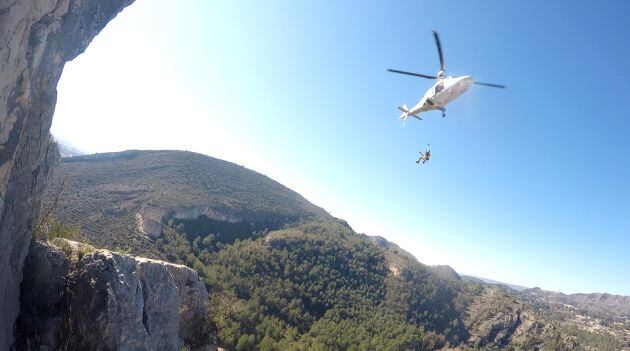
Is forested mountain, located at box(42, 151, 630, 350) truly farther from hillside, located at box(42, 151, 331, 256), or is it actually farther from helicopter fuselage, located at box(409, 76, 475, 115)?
helicopter fuselage, located at box(409, 76, 475, 115)

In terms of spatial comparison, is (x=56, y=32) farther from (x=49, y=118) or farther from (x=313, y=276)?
(x=313, y=276)

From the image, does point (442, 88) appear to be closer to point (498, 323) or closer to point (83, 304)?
point (83, 304)

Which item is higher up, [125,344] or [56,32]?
[56,32]

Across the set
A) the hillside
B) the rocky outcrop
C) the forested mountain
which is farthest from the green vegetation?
the hillside

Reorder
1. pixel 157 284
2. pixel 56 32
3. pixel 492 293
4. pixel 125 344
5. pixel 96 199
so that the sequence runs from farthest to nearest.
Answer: pixel 492 293, pixel 96 199, pixel 157 284, pixel 56 32, pixel 125 344

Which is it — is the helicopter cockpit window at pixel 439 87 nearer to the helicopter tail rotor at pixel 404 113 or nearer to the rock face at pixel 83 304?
the helicopter tail rotor at pixel 404 113

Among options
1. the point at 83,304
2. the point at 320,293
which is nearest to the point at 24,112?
the point at 83,304

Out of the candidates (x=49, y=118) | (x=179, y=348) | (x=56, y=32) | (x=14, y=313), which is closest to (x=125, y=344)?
(x=14, y=313)
